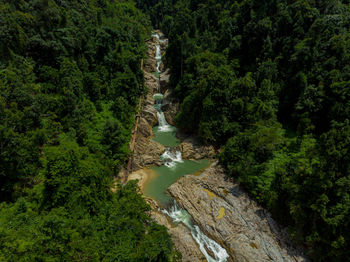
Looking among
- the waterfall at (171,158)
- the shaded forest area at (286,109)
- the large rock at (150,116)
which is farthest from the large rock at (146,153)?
the shaded forest area at (286,109)

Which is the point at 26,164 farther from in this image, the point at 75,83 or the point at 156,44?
the point at 156,44

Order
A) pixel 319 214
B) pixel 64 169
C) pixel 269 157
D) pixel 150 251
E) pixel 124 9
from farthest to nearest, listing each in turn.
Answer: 1. pixel 124 9
2. pixel 269 157
3. pixel 319 214
4. pixel 64 169
5. pixel 150 251

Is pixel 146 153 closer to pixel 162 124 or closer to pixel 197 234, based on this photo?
pixel 162 124

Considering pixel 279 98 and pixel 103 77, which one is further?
pixel 103 77

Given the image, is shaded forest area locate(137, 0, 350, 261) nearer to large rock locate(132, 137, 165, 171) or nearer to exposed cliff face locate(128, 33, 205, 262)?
exposed cliff face locate(128, 33, 205, 262)

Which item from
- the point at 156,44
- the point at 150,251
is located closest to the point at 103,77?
the point at 150,251

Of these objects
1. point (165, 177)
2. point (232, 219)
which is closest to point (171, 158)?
point (165, 177)

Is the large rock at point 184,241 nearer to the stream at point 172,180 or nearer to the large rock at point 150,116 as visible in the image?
the stream at point 172,180
